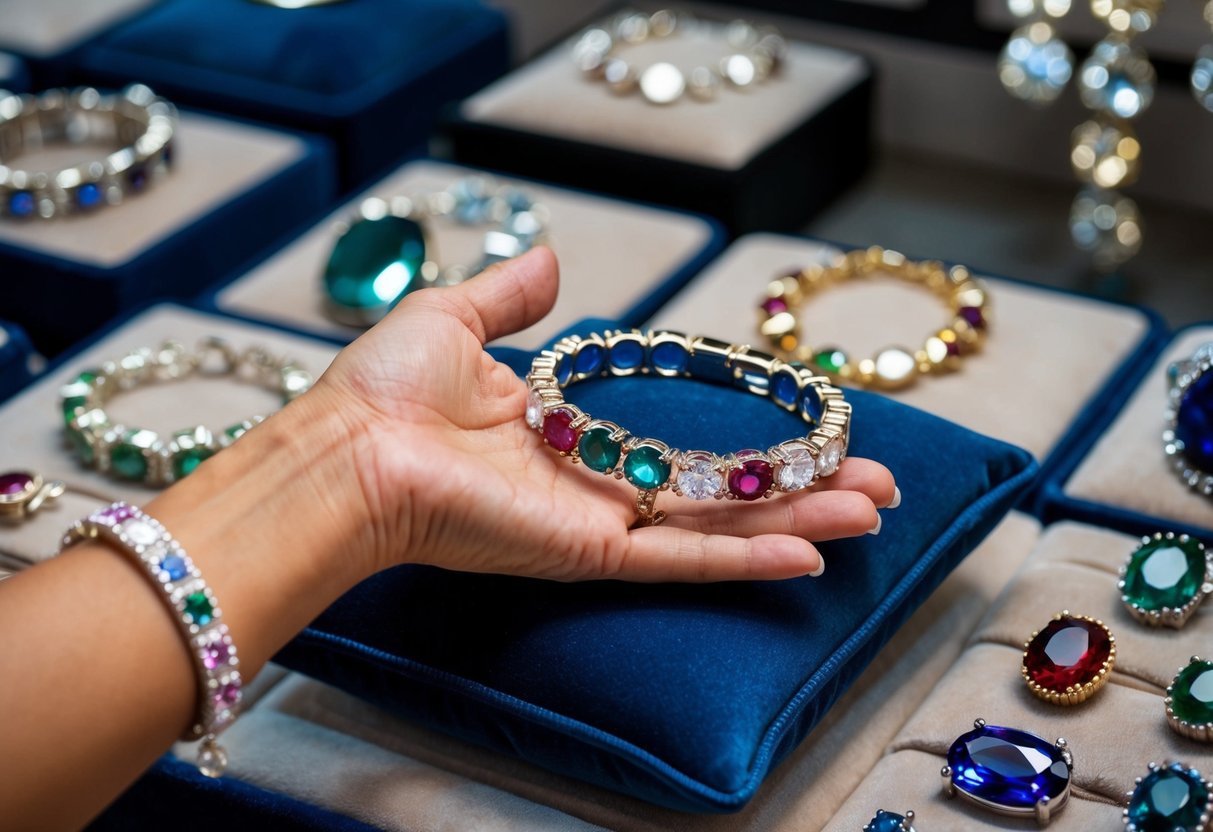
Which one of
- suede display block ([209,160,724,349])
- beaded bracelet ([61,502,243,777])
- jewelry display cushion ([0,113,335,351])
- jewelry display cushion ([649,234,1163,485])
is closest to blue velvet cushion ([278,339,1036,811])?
beaded bracelet ([61,502,243,777])

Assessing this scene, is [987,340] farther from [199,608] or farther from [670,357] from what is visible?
[199,608]

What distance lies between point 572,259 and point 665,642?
2.61 ft

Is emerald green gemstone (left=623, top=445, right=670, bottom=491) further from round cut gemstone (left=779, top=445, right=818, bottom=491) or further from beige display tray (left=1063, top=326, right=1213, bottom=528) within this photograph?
beige display tray (left=1063, top=326, right=1213, bottom=528)

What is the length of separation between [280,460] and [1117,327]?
932 mm

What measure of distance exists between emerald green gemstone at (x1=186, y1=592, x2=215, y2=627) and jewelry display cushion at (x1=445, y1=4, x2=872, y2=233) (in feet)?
3.65

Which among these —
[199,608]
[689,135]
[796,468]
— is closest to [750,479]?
[796,468]

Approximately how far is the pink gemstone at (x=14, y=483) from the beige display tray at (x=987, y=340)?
2.09 ft

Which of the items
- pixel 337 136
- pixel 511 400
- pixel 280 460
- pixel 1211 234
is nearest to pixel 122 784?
pixel 280 460

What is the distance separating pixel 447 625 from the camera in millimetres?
1003

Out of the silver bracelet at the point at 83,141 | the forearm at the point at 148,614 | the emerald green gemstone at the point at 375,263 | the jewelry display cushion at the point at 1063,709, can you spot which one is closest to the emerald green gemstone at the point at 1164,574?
the jewelry display cushion at the point at 1063,709

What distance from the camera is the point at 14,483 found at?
4.07 ft

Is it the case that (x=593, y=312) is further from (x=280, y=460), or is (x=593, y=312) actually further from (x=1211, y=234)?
(x=1211, y=234)

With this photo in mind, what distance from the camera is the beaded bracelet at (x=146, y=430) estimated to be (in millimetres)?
1275

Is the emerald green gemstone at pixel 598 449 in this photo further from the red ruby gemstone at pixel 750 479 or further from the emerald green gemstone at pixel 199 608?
the emerald green gemstone at pixel 199 608
